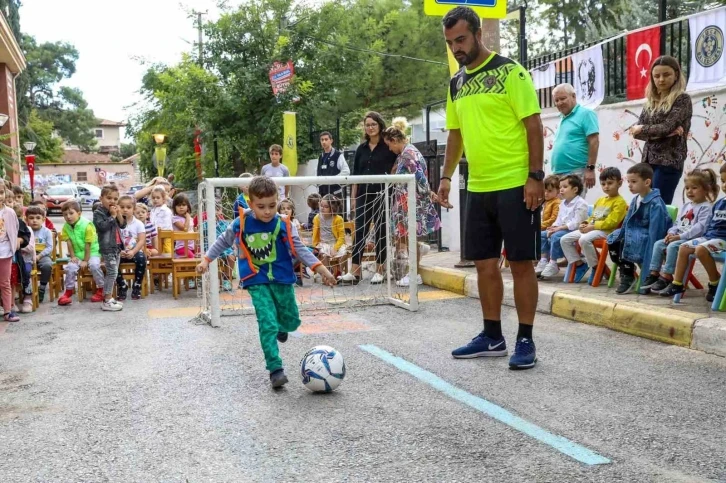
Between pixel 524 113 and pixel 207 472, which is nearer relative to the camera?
pixel 207 472

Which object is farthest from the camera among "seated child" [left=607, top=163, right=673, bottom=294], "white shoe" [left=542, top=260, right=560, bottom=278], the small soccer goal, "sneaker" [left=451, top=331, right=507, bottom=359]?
"white shoe" [left=542, top=260, right=560, bottom=278]

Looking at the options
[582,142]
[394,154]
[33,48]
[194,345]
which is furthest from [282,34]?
[33,48]

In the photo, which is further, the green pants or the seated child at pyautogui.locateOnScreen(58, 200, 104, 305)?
the seated child at pyautogui.locateOnScreen(58, 200, 104, 305)

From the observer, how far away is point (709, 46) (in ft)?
27.8

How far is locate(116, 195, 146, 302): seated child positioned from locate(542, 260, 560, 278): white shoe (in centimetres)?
492

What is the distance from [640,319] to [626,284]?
117 centimetres

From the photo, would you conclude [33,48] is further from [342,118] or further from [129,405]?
[129,405]

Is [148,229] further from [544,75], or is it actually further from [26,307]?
[544,75]

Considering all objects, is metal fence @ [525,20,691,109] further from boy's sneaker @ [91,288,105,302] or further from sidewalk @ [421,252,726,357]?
boy's sneaker @ [91,288,105,302]

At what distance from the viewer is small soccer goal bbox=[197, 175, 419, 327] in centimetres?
762

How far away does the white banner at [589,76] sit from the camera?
1024 centimetres

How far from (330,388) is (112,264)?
5.49m

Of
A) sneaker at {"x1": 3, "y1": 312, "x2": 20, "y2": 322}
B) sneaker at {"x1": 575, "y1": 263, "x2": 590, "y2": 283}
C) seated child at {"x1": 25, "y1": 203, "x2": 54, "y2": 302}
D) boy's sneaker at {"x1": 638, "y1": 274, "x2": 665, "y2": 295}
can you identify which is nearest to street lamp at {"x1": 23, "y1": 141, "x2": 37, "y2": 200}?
seated child at {"x1": 25, "y1": 203, "x2": 54, "y2": 302}

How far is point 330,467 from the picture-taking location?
3.40 meters
